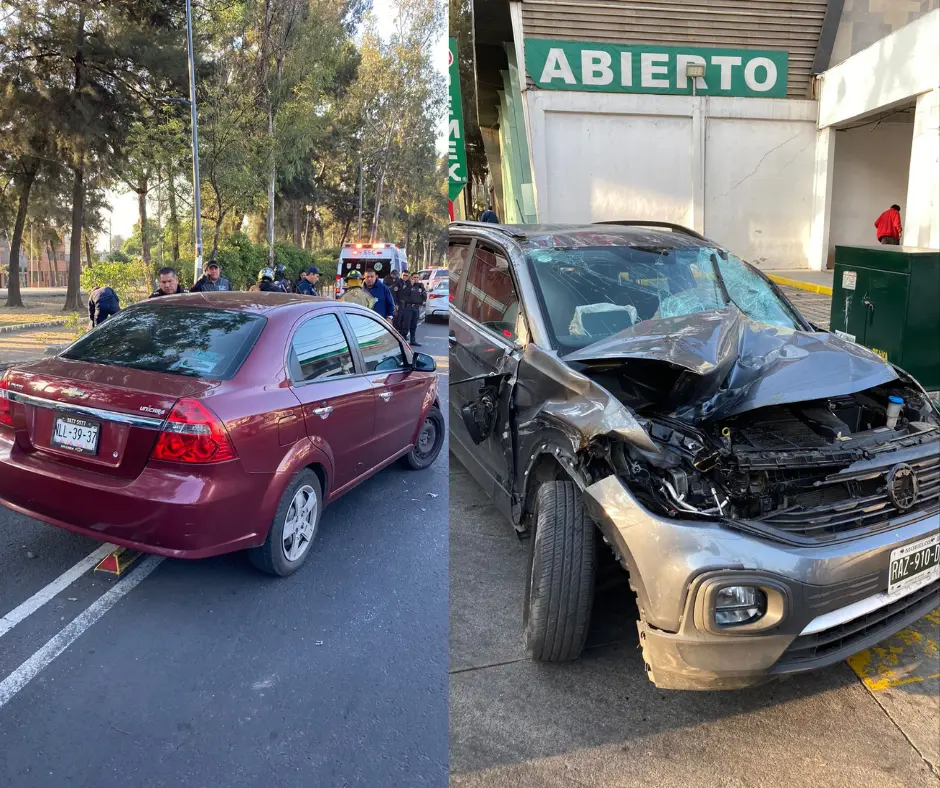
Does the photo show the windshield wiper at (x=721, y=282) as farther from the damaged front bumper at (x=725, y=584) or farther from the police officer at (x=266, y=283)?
the police officer at (x=266, y=283)

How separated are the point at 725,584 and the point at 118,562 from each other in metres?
2.13

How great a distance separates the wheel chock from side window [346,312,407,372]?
3.72 feet

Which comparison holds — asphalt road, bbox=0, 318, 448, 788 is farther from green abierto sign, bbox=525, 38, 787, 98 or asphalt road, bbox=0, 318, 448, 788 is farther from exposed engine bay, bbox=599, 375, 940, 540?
green abierto sign, bbox=525, 38, 787, 98

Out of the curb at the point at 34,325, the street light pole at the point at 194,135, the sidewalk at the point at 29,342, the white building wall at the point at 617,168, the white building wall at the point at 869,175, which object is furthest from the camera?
the white building wall at the point at 869,175

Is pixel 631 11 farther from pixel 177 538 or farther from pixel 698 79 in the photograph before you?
pixel 177 538

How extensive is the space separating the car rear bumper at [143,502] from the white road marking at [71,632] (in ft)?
0.68

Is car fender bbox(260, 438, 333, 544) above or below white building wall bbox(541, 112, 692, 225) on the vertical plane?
below

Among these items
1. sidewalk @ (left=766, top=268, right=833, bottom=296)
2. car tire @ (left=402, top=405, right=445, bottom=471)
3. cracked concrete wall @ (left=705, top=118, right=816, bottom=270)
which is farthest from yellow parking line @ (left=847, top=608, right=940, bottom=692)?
sidewalk @ (left=766, top=268, right=833, bottom=296)

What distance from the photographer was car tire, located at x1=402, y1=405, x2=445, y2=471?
7.19 ft

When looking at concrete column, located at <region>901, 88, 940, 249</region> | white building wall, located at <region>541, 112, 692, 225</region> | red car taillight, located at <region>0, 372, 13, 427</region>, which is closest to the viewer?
red car taillight, located at <region>0, 372, 13, 427</region>

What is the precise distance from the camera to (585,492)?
199 centimetres

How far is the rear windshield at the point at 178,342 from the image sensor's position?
8.20 feet

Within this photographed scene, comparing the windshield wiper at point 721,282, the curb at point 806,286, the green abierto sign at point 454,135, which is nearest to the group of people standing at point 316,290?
the green abierto sign at point 454,135

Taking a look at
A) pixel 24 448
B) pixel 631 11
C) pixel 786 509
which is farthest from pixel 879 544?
pixel 631 11
